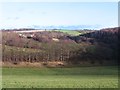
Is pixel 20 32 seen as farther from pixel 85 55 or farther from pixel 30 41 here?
pixel 85 55

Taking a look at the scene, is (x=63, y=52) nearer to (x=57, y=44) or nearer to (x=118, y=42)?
(x=57, y=44)

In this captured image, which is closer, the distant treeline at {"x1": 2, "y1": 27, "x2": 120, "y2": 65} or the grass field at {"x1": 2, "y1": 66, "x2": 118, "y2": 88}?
the grass field at {"x1": 2, "y1": 66, "x2": 118, "y2": 88}

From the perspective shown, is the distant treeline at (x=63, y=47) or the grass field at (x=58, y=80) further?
the distant treeline at (x=63, y=47)

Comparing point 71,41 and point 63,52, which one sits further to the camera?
point 71,41

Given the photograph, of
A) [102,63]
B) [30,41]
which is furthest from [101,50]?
[30,41]

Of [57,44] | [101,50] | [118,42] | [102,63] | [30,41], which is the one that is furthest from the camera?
[57,44]

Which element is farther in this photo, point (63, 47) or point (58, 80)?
point (63, 47)

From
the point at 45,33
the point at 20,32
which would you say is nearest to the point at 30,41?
the point at 20,32

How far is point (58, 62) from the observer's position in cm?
11488

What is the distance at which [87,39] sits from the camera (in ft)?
486

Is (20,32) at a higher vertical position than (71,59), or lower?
higher

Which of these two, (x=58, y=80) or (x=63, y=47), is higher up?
(x=58, y=80)

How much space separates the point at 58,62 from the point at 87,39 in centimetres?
3660

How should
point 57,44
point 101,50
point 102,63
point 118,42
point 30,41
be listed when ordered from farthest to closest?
1. point 57,44
2. point 30,41
3. point 101,50
4. point 118,42
5. point 102,63
